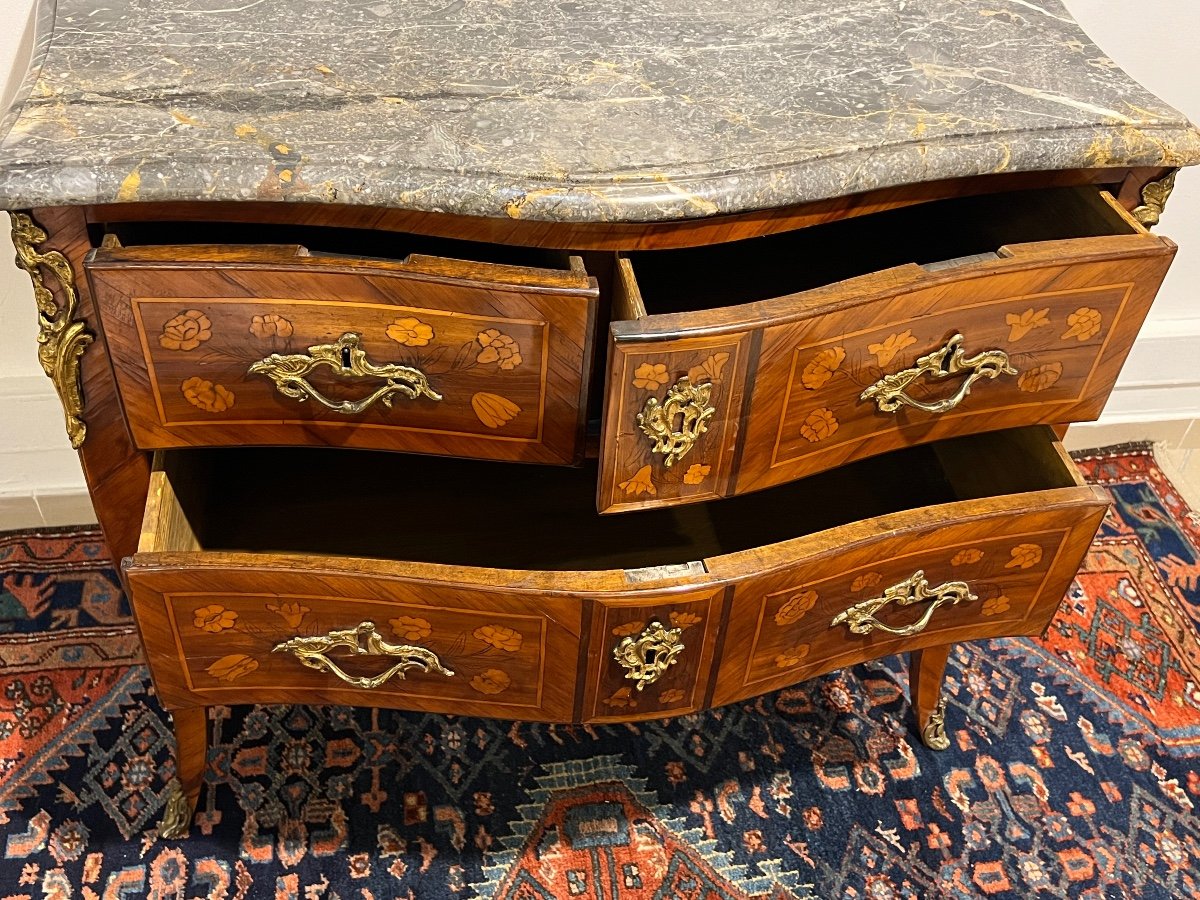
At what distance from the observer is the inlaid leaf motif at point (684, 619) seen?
870 millimetres

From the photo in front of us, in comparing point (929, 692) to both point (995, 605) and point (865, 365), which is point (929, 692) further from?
point (865, 365)

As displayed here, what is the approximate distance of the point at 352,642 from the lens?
88cm

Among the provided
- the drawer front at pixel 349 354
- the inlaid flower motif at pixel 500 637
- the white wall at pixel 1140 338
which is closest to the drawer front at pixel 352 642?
the inlaid flower motif at pixel 500 637

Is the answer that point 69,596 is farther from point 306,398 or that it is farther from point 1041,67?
point 1041,67

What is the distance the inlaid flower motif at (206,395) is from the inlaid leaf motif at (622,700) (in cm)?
37

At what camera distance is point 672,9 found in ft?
3.14

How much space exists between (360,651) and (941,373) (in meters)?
0.49

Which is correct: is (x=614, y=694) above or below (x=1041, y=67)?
below

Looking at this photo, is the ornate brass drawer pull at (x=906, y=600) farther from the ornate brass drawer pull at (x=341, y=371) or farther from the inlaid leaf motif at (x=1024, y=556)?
the ornate brass drawer pull at (x=341, y=371)

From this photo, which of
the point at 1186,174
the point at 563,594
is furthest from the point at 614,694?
the point at 1186,174

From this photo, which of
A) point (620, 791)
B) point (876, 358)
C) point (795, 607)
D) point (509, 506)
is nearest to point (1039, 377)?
point (876, 358)

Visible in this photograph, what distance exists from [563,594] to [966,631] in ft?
1.29

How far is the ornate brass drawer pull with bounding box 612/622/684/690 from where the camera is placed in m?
0.88

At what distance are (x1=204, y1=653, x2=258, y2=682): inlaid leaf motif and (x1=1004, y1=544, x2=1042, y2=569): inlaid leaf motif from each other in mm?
606
